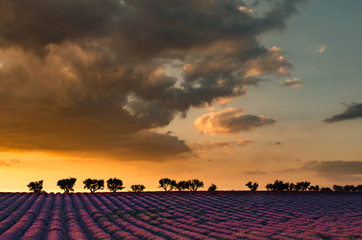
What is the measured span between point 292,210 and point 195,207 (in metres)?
9.07

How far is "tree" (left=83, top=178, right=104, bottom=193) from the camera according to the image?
2179 inches

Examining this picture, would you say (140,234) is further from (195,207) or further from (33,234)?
(195,207)

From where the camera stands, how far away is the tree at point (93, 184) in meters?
55.3

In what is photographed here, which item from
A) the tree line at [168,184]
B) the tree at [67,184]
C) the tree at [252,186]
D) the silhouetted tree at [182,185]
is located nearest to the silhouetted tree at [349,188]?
the tree line at [168,184]

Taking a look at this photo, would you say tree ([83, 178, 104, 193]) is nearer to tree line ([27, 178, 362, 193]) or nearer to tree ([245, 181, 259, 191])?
tree line ([27, 178, 362, 193])

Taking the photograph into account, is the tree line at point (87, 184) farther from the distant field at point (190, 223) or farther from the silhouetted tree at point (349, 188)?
the silhouetted tree at point (349, 188)

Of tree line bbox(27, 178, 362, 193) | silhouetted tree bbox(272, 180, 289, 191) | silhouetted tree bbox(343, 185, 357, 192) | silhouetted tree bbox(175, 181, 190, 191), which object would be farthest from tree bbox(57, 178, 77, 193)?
silhouetted tree bbox(343, 185, 357, 192)

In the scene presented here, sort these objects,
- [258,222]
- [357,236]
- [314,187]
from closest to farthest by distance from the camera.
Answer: [357,236] → [258,222] → [314,187]

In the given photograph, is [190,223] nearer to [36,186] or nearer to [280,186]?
[36,186]

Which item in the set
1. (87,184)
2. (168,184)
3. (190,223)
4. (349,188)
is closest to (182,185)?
(168,184)

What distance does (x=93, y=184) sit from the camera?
55.7m

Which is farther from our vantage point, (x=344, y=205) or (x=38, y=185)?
(x=38, y=185)

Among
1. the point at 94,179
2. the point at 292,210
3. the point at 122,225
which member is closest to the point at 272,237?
the point at 122,225

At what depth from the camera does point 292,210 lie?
1230 inches
